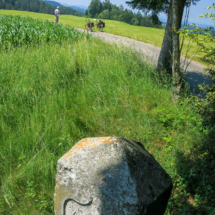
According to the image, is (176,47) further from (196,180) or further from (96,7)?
(96,7)

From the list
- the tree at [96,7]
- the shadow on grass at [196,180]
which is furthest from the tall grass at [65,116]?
the tree at [96,7]

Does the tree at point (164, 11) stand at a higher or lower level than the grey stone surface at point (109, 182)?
higher

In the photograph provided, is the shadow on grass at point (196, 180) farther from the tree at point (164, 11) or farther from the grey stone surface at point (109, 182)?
the tree at point (164, 11)

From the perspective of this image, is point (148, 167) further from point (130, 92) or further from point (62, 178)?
point (130, 92)

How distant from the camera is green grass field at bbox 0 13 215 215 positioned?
243 centimetres

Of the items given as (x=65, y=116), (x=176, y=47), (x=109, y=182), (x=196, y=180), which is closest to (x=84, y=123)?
(x=65, y=116)

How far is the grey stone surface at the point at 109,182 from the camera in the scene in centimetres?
136

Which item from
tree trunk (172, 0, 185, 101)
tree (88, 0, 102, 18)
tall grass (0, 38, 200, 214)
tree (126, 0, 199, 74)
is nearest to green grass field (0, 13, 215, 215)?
tall grass (0, 38, 200, 214)

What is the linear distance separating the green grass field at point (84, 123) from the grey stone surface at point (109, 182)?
98 cm

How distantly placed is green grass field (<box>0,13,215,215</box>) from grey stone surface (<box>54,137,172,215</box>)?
984 millimetres

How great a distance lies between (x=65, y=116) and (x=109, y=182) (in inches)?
88.0

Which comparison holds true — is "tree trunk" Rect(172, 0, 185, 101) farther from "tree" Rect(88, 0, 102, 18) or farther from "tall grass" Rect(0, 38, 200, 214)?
"tree" Rect(88, 0, 102, 18)

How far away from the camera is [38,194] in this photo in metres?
2.36

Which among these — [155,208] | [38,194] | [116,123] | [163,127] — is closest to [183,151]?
[163,127]
